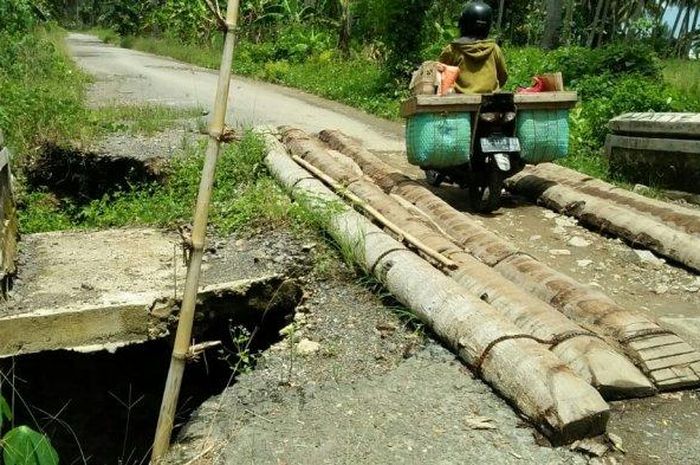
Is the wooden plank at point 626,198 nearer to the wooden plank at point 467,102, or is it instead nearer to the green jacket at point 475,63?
the wooden plank at point 467,102

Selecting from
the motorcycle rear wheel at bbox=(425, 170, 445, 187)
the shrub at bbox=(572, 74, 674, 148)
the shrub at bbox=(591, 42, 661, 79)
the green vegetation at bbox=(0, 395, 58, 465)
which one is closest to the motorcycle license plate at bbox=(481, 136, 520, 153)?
the motorcycle rear wheel at bbox=(425, 170, 445, 187)

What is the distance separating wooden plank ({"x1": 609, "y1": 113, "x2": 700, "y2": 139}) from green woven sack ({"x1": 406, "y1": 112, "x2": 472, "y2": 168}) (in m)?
2.28

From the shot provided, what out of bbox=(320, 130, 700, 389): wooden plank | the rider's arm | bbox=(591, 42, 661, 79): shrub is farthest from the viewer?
bbox=(591, 42, 661, 79): shrub

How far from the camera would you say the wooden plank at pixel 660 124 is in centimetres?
673

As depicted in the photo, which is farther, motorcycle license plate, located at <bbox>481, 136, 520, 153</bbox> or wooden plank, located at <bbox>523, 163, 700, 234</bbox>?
motorcycle license plate, located at <bbox>481, 136, 520, 153</bbox>

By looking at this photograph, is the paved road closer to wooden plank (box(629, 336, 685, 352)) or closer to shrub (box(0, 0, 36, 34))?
shrub (box(0, 0, 36, 34))

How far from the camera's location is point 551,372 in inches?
121

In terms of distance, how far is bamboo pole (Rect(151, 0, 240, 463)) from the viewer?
2.51 metres

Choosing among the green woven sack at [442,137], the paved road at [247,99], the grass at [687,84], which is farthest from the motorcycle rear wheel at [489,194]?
the grass at [687,84]

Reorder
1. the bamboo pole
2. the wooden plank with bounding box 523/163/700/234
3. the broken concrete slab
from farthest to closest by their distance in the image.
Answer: the wooden plank with bounding box 523/163/700/234, the broken concrete slab, the bamboo pole

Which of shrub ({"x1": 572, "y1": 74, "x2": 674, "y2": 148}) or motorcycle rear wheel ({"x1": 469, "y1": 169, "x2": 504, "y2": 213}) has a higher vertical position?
shrub ({"x1": 572, "y1": 74, "x2": 674, "y2": 148})

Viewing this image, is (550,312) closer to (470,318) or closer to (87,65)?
(470,318)

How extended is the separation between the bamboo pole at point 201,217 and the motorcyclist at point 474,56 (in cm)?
403

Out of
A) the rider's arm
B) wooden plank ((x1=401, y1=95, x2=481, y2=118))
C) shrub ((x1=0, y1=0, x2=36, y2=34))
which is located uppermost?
shrub ((x1=0, y1=0, x2=36, y2=34))
